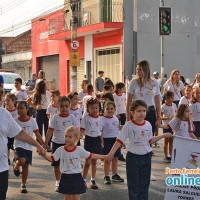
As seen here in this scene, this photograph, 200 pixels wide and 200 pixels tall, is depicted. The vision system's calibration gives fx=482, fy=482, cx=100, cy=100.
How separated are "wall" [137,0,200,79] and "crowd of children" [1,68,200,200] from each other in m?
14.0

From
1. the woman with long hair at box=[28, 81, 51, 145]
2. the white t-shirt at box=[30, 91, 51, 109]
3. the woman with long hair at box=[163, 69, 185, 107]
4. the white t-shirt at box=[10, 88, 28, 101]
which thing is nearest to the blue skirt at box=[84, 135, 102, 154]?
the woman with long hair at box=[28, 81, 51, 145]

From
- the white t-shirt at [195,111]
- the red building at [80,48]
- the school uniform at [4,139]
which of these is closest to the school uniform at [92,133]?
the white t-shirt at [195,111]

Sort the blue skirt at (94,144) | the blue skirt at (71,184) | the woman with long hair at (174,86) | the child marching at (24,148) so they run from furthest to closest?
the woman with long hair at (174,86)
the blue skirt at (94,144)
the child marching at (24,148)
the blue skirt at (71,184)

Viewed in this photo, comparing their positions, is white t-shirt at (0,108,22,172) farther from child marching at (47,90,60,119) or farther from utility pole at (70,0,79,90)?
utility pole at (70,0,79,90)

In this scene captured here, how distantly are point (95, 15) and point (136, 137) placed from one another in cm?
2269

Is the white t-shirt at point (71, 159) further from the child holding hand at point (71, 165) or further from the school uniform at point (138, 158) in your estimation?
the school uniform at point (138, 158)

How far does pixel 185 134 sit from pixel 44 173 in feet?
9.16

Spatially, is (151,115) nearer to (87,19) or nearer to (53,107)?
(53,107)

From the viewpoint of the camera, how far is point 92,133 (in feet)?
27.0

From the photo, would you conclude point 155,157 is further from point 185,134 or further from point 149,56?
point 149,56

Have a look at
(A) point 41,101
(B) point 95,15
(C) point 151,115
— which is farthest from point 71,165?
(B) point 95,15

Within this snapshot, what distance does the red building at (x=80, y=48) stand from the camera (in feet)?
87.4

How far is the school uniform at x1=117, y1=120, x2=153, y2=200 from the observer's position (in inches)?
251

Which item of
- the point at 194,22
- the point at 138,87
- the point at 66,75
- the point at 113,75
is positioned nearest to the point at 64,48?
the point at 66,75
